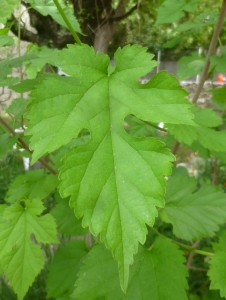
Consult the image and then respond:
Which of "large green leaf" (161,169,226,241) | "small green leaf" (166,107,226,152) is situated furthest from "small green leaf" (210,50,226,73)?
"large green leaf" (161,169,226,241)

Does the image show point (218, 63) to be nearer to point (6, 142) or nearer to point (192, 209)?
point (192, 209)

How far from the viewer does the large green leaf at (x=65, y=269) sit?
2.97 feet

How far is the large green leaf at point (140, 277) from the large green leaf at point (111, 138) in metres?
0.29

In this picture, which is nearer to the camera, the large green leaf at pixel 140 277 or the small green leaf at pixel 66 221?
the large green leaf at pixel 140 277

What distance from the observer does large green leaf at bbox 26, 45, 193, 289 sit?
1.48 ft

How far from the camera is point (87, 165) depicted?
0.48m

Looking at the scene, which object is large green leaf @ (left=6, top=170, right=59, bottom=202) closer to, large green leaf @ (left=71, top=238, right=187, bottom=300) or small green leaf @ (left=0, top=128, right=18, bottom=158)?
small green leaf @ (left=0, top=128, right=18, bottom=158)

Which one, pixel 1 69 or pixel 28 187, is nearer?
pixel 1 69

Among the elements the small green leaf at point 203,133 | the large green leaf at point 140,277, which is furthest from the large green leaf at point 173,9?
the large green leaf at point 140,277

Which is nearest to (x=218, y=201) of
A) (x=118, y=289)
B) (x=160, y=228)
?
(x=118, y=289)

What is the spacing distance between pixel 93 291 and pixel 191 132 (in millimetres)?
420

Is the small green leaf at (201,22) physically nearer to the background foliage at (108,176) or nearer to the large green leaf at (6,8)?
the background foliage at (108,176)

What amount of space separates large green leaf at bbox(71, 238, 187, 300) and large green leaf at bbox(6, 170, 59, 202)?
31 cm

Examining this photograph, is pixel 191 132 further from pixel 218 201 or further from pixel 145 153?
pixel 145 153
